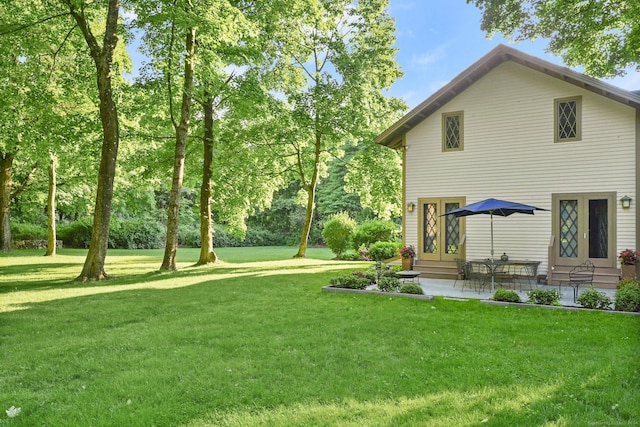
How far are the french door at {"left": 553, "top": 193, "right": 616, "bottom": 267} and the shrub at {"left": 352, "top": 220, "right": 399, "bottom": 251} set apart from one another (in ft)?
40.3

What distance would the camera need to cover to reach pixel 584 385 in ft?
14.9

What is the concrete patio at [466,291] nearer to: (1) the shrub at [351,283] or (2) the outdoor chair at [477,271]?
(2) the outdoor chair at [477,271]

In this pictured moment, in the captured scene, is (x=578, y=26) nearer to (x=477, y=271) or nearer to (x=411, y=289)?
(x=477, y=271)

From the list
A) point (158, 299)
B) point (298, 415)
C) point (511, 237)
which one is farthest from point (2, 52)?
point (511, 237)

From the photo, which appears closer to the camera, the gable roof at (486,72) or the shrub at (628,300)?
the shrub at (628,300)

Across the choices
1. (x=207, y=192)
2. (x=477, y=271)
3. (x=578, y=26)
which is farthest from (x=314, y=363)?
(x=578, y=26)

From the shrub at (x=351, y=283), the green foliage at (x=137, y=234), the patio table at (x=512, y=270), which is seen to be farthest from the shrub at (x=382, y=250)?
the green foliage at (x=137, y=234)

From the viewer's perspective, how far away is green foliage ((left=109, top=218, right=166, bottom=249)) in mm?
30797

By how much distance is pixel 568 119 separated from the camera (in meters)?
12.1

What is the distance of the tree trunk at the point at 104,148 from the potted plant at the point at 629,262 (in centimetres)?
1377

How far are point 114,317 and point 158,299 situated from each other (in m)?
1.81

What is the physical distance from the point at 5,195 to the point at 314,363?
22518 millimetres

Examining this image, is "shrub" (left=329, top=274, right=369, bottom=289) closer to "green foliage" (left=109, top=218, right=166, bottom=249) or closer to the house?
the house

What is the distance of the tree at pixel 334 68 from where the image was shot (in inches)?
794
